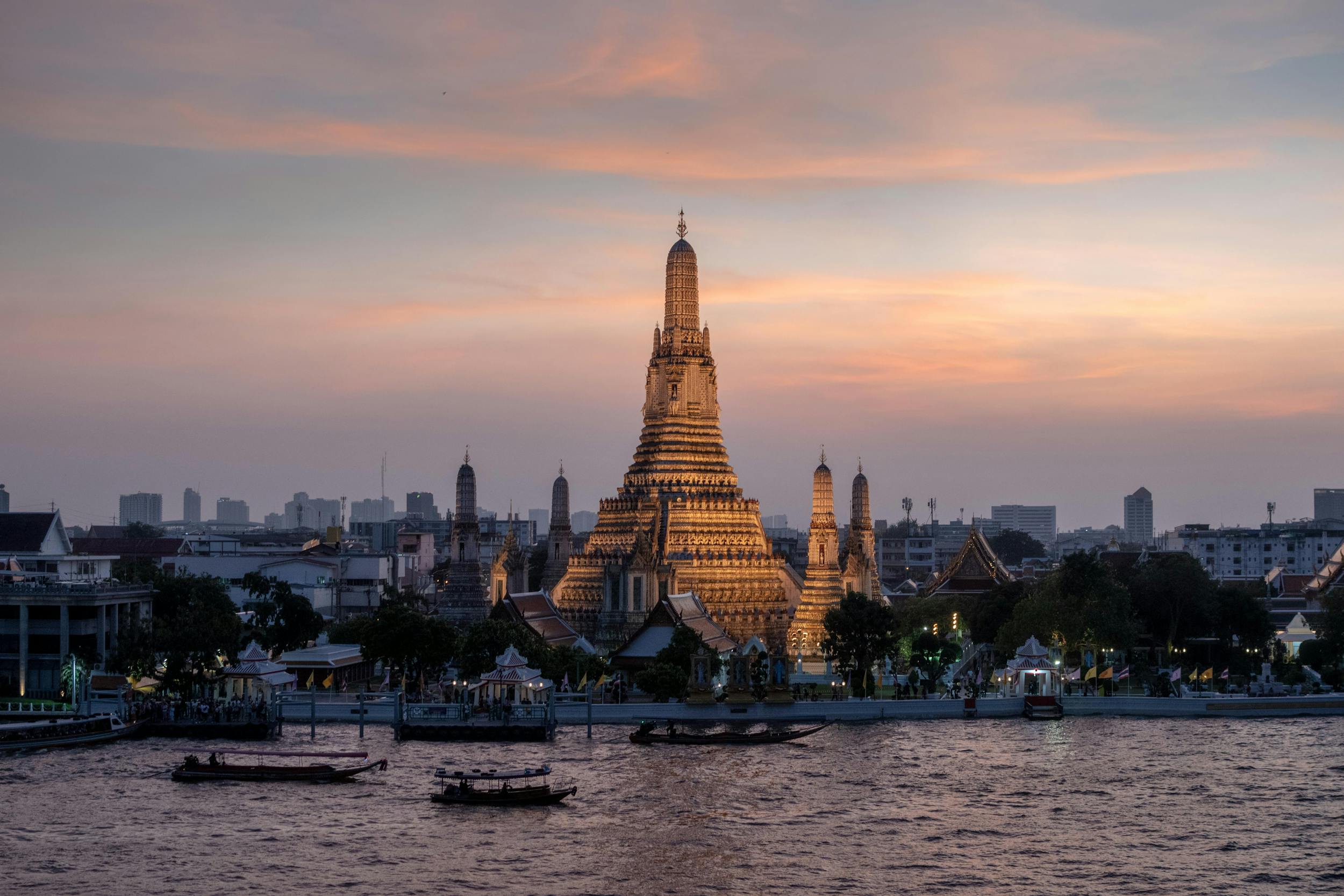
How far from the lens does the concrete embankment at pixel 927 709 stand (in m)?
81.6

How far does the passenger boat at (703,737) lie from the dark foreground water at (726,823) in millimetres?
714

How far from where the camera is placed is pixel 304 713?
267 feet

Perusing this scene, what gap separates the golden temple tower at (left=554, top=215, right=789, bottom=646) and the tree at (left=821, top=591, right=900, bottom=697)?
51.7 ft

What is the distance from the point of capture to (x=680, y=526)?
Result: 111562 mm

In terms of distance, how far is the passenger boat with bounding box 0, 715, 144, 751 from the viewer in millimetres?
73000

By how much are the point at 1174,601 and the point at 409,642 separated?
49.6 m

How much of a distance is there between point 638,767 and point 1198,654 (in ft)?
178

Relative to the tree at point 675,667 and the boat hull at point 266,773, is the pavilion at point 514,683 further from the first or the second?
the boat hull at point 266,773

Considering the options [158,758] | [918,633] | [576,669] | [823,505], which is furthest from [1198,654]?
[158,758]

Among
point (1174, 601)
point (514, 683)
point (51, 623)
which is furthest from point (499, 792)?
point (1174, 601)

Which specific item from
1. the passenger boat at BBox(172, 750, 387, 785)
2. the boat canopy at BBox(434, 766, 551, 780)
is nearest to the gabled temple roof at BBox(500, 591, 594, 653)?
the passenger boat at BBox(172, 750, 387, 785)

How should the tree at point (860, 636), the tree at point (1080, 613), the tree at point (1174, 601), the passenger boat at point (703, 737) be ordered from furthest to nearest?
the tree at point (1174, 601)
the tree at point (1080, 613)
the tree at point (860, 636)
the passenger boat at point (703, 737)

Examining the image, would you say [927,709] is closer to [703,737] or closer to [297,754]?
[703,737]

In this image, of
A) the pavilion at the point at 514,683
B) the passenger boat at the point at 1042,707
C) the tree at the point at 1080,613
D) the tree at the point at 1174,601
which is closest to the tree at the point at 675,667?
the pavilion at the point at 514,683
